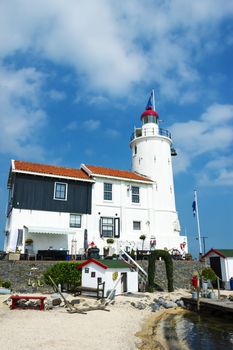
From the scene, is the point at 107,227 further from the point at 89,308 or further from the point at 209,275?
the point at 89,308

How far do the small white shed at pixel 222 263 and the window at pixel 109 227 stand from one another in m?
9.20

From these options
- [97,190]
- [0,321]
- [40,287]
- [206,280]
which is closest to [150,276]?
[206,280]

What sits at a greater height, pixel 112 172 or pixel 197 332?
pixel 112 172

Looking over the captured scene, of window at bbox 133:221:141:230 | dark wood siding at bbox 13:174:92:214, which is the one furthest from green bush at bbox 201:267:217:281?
dark wood siding at bbox 13:174:92:214

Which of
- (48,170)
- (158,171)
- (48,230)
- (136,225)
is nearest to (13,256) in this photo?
(48,230)

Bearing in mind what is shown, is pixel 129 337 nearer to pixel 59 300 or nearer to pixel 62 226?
pixel 59 300

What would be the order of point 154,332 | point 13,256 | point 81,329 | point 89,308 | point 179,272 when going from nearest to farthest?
point 81,329
point 154,332
point 89,308
point 13,256
point 179,272

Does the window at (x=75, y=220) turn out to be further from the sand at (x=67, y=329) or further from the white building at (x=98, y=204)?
the sand at (x=67, y=329)

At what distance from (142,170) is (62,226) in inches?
508

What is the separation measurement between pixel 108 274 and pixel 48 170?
1319 cm

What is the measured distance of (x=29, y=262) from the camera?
71.3 feet

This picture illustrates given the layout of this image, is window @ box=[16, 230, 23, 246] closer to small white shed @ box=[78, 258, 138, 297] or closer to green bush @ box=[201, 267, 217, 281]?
small white shed @ box=[78, 258, 138, 297]

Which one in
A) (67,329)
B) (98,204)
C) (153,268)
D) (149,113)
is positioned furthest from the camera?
(149,113)

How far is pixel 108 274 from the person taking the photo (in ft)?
A: 66.8
